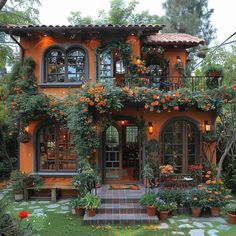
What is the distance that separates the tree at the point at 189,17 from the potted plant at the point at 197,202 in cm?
1870

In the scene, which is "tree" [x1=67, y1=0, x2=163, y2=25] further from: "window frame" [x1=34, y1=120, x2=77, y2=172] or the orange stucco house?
"window frame" [x1=34, y1=120, x2=77, y2=172]

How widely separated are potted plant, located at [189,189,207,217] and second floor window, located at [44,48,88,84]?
20.8 feet

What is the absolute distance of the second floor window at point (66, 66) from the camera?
11.4 meters

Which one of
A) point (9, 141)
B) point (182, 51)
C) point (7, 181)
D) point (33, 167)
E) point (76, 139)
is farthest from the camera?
point (9, 141)

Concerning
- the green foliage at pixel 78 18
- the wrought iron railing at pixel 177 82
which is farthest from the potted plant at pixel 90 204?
the green foliage at pixel 78 18

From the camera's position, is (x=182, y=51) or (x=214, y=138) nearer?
(x=214, y=138)

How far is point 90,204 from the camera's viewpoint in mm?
8352

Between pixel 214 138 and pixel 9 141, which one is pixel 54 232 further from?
pixel 9 141

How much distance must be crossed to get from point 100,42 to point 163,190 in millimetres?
6431

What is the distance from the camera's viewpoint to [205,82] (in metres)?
10.9

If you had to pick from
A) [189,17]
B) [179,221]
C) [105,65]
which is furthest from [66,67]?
[189,17]

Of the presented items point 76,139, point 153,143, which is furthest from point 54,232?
Answer: point 153,143

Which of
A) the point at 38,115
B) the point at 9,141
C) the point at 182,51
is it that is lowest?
the point at 9,141

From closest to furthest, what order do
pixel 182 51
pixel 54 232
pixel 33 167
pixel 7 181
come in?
pixel 54 232, pixel 33 167, pixel 182 51, pixel 7 181
